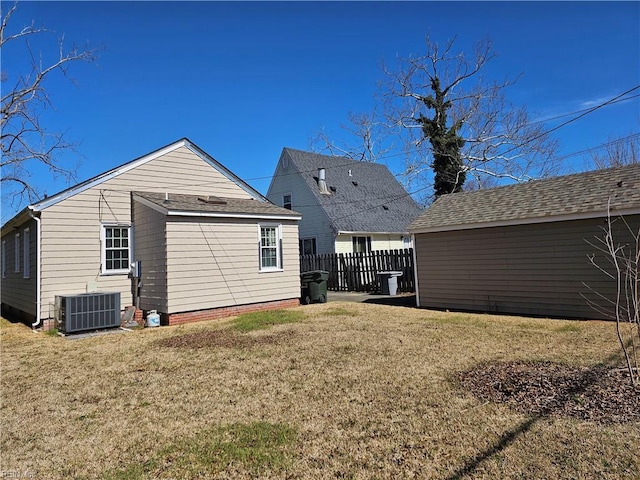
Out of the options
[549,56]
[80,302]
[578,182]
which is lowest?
[80,302]

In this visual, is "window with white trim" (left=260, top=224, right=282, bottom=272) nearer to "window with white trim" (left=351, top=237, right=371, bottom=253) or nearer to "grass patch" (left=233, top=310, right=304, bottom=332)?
"grass patch" (left=233, top=310, right=304, bottom=332)

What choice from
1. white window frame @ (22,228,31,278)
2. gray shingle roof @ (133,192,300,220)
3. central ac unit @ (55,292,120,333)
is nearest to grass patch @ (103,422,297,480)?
central ac unit @ (55,292,120,333)

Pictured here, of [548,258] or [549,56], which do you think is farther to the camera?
[549,56]

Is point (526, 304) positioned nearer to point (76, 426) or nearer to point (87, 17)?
point (76, 426)

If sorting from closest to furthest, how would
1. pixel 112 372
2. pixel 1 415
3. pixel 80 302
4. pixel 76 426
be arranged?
pixel 76 426, pixel 1 415, pixel 112 372, pixel 80 302

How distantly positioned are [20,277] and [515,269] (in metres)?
15.7

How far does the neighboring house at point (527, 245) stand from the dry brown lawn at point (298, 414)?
198 cm

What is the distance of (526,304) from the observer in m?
10.9

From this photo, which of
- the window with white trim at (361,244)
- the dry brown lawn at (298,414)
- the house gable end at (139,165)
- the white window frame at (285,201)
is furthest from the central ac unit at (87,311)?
the white window frame at (285,201)

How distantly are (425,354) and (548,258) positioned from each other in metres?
5.69

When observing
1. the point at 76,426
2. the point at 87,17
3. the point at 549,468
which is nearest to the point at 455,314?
the point at 549,468

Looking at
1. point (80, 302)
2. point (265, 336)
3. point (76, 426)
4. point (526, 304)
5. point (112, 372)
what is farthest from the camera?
point (526, 304)

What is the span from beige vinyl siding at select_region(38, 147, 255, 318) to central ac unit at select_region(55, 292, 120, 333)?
83cm

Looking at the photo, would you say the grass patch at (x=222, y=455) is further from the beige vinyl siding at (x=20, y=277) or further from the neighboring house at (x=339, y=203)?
the neighboring house at (x=339, y=203)
